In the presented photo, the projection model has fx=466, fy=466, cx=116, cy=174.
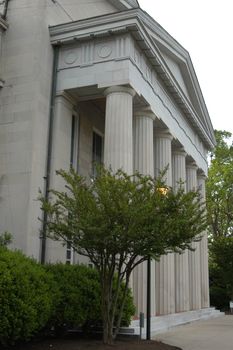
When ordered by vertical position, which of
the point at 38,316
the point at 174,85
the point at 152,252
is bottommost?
the point at 38,316

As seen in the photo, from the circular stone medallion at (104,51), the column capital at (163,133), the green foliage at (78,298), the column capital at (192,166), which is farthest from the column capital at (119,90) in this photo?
the column capital at (192,166)

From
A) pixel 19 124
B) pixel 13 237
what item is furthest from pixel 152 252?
pixel 19 124

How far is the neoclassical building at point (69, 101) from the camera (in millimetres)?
16453

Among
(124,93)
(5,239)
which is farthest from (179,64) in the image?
(5,239)

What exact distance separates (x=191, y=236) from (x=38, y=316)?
4.30 meters

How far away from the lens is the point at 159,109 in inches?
845

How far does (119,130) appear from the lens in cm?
1709

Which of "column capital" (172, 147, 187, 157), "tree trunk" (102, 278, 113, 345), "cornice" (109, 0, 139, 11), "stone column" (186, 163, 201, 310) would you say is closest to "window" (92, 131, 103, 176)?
"column capital" (172, 147, 187, 157)

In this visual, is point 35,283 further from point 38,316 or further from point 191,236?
point 191,236

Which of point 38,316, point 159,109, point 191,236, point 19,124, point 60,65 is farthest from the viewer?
point 159,109

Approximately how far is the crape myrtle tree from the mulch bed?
0.41m

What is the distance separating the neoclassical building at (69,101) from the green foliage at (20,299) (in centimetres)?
444

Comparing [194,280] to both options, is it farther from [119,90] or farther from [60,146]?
[119,90]

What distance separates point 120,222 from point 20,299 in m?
2.96
